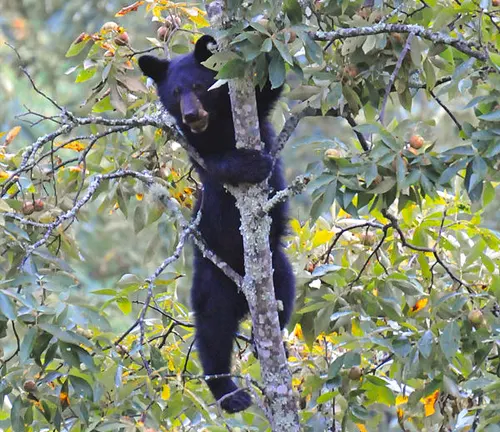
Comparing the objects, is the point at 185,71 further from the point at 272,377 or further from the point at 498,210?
the point at 498,210

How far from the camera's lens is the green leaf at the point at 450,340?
2758mm

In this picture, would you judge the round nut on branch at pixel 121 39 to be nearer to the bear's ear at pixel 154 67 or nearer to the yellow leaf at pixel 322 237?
the bear's ear at pixel 154 67

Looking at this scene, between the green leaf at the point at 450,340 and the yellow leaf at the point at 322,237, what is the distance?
915 millimetres

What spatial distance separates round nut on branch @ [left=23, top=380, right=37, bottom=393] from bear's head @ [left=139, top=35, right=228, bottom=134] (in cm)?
135

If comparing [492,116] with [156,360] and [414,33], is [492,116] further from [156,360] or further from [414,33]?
[156,360]

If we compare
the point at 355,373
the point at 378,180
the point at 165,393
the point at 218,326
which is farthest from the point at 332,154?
the point at 218,326

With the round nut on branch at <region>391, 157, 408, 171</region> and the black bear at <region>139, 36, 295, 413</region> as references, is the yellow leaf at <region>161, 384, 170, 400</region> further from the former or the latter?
the round nut on branch at <region>391, 157, 408, 171</region>

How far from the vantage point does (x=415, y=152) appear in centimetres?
283

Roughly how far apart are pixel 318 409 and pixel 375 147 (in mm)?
1043

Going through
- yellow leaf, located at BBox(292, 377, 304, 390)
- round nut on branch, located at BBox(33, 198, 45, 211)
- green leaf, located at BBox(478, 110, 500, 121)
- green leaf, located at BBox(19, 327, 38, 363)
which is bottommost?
green leaf, located at BBox(19, 327, 38, 363)

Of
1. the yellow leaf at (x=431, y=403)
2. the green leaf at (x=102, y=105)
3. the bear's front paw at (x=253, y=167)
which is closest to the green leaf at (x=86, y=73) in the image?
the green leaf at (x=102, y=105)

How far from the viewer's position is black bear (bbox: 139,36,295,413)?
12.9 feet

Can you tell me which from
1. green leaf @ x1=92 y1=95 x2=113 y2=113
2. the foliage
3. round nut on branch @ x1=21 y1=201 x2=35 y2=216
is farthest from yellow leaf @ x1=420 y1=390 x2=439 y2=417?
green leaf @ x1=92 y1=95 x2=113 y2=113

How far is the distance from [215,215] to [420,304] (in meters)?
1.12
